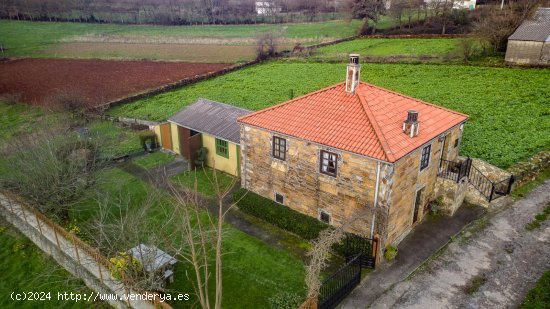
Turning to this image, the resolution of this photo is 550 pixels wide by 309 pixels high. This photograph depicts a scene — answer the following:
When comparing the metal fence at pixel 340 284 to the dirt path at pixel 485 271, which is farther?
the dirt path at pixel 485 271

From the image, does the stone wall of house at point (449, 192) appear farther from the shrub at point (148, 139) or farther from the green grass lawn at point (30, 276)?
the shrub at point (148, 139)

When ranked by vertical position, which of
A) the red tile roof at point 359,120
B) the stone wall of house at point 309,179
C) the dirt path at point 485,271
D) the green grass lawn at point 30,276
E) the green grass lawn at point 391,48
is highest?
the red tile roof at point 359,120

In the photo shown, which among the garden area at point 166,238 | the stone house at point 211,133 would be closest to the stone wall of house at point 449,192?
the garden area at point 166,238

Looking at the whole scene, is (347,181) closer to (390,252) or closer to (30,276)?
(390,252)

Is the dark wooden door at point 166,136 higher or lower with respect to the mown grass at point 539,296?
higher

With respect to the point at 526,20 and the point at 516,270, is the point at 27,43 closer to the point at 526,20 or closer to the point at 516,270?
the point at 526,20
